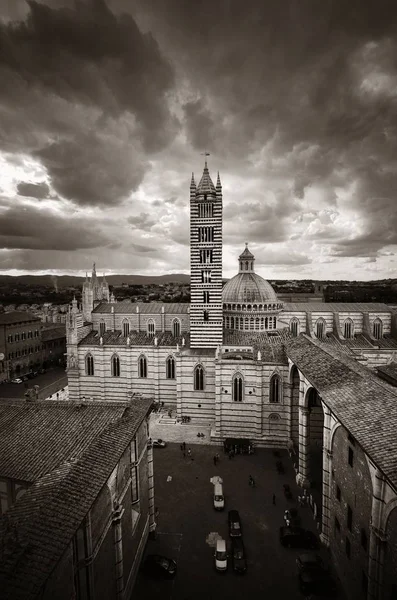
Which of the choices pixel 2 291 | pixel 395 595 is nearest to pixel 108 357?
pixel 395 595

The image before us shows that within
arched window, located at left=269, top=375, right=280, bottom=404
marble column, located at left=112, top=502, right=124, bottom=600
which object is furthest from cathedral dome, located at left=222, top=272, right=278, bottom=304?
marble column, located at left=112, top=502, right=124, bottom=600

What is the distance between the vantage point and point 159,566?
→ 61.9 feet

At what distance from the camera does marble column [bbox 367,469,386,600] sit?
1384 centimetres

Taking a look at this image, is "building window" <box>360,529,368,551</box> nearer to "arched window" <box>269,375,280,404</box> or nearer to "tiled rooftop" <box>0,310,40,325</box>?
"arched window" <box>269,375,280,404</box>

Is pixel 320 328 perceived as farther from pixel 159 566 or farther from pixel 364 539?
pixel 159 566

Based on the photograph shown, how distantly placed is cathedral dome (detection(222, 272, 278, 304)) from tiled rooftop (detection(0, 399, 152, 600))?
2983 cm

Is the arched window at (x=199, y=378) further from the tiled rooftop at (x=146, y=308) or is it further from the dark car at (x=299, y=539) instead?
the dark car at (x=299, y=539)

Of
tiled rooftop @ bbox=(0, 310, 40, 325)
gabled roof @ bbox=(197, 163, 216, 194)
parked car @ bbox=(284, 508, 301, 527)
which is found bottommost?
parked car @ bbox=(284, 508, 301, 527)

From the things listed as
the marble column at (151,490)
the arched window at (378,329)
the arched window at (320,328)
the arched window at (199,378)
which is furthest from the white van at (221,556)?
the arched window at (378,329)

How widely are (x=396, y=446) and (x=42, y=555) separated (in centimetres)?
1283

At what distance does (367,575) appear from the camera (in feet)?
49.1

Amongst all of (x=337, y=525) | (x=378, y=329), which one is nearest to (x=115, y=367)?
(x=337, y=525)

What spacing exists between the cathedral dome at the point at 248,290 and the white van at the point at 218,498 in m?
23.0

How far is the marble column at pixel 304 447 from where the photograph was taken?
85.4 ft
